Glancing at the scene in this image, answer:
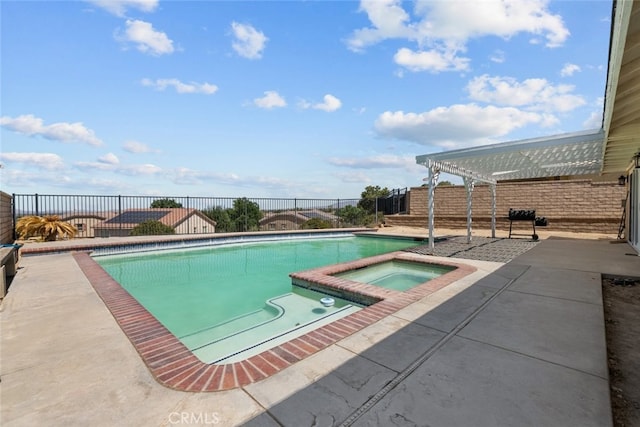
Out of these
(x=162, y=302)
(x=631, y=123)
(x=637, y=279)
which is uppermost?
(x=631, y=123)

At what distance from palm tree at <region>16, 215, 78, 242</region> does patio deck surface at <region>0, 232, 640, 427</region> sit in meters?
8.59

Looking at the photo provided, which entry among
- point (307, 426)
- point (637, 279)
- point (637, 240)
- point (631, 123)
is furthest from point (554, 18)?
point (307, 426)

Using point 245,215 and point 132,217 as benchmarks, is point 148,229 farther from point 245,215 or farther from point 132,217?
point 245,215

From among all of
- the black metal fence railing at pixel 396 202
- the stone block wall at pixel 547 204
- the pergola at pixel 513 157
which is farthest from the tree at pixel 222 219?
the black metal fence railing at pixel 396 202

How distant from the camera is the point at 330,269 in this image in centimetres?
548

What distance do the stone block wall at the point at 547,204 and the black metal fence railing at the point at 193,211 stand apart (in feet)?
14.2

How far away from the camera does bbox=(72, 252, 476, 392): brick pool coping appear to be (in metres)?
1.90

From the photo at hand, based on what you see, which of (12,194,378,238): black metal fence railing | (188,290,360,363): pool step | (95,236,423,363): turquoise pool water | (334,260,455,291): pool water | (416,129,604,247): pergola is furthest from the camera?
(12,194,378,238): black metal fence railing

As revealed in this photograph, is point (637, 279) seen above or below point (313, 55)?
below

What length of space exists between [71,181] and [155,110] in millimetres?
11285

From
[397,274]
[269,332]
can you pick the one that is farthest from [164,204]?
[269,332]

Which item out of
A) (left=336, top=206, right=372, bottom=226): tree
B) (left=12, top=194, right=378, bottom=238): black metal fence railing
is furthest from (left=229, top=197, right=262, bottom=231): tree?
(left=336, top=206, right=372, bottom=226): tree

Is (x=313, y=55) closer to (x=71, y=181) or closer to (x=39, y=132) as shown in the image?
(x=39, y=132)

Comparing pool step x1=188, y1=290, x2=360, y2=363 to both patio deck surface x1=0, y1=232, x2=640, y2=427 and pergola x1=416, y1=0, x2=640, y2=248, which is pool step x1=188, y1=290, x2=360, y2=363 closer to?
patio deck surface x1=0, y1=232, x2=640, y2=427
